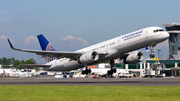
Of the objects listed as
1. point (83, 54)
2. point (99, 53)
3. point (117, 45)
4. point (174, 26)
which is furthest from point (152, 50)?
point (174, 26)

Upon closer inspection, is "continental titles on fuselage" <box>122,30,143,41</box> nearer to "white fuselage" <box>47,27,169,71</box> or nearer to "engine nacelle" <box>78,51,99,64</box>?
"white fuselage" <box>47,27,169,71</box>

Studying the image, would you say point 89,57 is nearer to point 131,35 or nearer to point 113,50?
point 113,50

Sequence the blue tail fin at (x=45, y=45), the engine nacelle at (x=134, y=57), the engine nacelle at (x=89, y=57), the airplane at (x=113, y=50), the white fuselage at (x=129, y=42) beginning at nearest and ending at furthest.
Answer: the white fuselage at (x=129, y=42), the airplane at (x=113, y=50), the engine nacelle at (x=89, y=57), the engine nacelle at (x=134, y=57), the blue tail fin at (x=45, y=45)

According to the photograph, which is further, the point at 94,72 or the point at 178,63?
the point at 178,63

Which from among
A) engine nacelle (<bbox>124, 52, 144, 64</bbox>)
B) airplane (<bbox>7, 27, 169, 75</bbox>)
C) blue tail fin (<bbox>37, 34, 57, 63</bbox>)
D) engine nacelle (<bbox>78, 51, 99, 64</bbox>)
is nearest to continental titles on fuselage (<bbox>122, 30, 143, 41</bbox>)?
airplane (<bbox>7, 27, 169, 75</bbox>)

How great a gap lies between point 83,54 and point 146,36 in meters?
11.9
